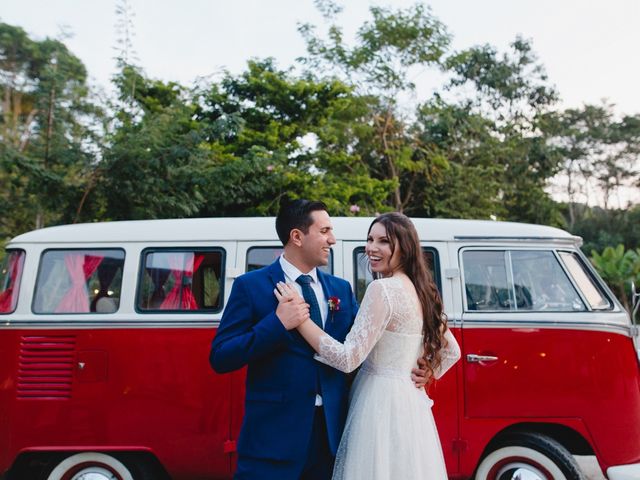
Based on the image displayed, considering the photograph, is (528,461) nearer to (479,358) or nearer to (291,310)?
(479,358)

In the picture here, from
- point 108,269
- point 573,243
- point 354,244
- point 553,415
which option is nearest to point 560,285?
point 573,243

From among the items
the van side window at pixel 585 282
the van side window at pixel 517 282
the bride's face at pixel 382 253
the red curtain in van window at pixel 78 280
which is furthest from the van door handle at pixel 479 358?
the red curtain in van window at pixel 78 280

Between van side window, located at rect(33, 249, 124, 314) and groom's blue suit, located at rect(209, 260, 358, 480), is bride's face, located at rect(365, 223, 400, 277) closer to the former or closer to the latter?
groom's blue suit, located at rect(209, 260, 358, 480)

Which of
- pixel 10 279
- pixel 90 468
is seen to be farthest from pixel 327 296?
pixel 10 279

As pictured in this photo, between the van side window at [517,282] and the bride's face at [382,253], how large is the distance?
189 centimetres

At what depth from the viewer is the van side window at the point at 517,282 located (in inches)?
187

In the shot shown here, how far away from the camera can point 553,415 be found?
14.8 feet

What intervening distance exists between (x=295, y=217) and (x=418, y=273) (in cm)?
72

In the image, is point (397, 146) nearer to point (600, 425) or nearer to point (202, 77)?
A: point (202, 77)

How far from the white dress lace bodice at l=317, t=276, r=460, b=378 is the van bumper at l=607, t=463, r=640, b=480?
2439mm

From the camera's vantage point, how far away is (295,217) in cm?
297

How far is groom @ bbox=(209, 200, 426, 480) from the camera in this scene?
2652 mm

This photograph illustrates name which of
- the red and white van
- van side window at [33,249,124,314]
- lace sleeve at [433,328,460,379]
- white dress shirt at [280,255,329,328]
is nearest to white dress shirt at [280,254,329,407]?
white dress shirt at [280,255,329,328]

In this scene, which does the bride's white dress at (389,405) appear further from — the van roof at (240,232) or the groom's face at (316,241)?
the van roof at (240,232)
